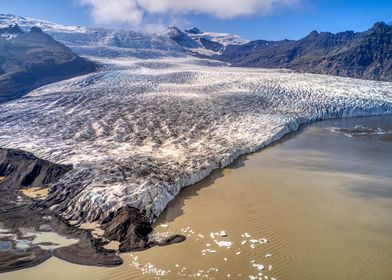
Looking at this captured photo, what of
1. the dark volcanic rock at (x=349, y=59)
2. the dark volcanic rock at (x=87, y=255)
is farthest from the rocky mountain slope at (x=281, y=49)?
the dark volcanic rock at (x=87, y=255)

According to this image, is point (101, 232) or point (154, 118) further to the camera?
point (154, 118)

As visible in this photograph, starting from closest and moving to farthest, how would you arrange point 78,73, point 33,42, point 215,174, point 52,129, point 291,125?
point 215,174
point 52,129
point 291,125
point 78,73
point 33,42

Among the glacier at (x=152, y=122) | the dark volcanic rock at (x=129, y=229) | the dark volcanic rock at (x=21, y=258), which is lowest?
the dark volcanic rock at (x=21, y=258)

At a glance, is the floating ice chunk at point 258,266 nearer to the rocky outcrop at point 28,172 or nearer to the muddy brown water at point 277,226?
the muddy brown water at point 277,226

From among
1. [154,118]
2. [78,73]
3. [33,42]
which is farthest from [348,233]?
[33,42]

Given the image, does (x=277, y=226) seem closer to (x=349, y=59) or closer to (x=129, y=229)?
(x=129, y=229)

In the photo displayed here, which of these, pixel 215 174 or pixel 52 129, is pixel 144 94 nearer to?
pixel 52 129

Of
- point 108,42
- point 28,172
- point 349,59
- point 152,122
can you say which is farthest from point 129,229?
point 108,42
